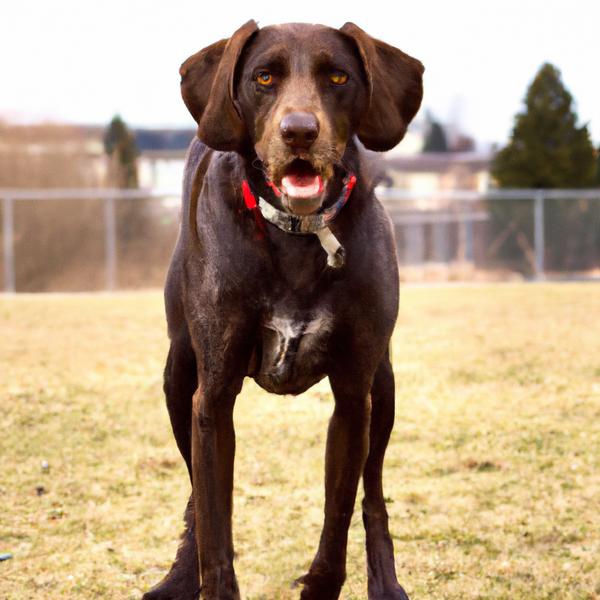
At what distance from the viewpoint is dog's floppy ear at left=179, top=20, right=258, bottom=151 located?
2850 millimetres

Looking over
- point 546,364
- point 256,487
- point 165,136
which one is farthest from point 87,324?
point 165,136

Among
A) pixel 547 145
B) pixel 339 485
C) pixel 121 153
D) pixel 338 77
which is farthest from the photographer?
pixel 121 153

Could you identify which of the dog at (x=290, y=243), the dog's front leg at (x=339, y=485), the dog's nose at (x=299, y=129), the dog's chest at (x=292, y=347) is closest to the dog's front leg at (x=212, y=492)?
the dog at (x=290, y=243)

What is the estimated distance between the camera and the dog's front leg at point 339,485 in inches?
129

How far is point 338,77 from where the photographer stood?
2.82 meters

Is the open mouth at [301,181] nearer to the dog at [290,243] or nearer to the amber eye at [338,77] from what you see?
the dog at [290,243]

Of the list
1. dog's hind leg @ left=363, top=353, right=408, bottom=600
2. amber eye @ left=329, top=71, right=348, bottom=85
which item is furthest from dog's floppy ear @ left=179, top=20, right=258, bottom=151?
dog's hind leg @ left=363, top=353, right=408, bottom=600

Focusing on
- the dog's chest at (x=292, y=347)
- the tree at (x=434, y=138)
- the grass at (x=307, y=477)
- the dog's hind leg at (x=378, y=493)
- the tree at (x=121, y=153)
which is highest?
the tree at (x=434, y=138)

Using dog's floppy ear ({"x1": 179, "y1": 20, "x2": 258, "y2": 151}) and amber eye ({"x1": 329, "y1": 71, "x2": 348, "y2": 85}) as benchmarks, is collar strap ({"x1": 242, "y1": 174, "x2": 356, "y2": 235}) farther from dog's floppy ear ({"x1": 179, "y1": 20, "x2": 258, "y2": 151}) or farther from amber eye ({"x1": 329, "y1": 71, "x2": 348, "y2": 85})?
amber eye ({"x1": 329, "y1": 71, "x2": 348, "y2": 85})

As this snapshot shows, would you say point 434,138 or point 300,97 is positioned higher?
point 434,138

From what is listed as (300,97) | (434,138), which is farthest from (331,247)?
A: (434,138)

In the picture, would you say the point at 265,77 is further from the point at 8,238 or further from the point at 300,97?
the point at 8,238

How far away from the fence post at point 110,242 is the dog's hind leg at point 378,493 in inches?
680

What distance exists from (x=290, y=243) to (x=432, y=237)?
62.6ft
